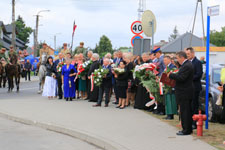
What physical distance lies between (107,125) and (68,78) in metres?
6.72

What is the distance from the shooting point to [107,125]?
34.4ft

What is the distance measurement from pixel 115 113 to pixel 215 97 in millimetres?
3201

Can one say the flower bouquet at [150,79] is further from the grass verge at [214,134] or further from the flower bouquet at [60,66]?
the flower bouquet at [60,66]

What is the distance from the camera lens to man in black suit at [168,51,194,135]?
29.2 feet

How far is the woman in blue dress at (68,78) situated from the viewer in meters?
16.9

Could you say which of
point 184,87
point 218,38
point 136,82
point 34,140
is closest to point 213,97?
point 184,87

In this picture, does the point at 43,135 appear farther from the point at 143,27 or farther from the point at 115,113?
the point at 143,27

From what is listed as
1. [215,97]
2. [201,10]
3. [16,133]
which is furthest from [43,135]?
[201,10]

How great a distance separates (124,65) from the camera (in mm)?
14211

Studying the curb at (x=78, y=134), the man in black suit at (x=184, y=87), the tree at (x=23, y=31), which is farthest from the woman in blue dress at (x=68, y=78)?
the tree at (x=23, y=31)

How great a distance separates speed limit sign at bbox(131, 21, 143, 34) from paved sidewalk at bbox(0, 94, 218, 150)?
10.2 ft

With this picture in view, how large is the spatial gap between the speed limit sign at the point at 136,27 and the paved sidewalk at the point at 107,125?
310 centimetres

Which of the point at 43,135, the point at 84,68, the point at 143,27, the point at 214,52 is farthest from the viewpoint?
the point at 214,52

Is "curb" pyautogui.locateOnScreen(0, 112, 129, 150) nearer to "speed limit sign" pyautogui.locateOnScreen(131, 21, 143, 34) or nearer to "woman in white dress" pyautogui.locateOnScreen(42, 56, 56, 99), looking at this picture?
"woman in white dress" pyautogui.locateOnScreen(42, 56, 56, 99)
